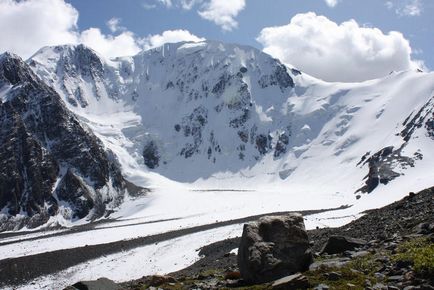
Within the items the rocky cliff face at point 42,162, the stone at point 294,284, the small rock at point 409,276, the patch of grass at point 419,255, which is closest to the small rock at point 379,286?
the small rock at point 409,276

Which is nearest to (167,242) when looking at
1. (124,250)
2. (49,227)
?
(124,250)

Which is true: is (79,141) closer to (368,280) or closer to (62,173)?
(62,173)

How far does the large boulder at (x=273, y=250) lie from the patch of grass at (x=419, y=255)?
3.81m

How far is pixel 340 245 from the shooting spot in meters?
25.6

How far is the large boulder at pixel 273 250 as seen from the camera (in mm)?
20953

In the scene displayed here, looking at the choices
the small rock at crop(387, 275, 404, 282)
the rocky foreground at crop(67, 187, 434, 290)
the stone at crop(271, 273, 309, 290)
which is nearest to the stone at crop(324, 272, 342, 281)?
the rocky foreground at crop(67, 187, 434, 290)

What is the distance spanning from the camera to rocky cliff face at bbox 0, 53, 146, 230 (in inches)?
5659

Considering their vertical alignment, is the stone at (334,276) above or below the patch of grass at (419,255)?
below

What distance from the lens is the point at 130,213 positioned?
153m

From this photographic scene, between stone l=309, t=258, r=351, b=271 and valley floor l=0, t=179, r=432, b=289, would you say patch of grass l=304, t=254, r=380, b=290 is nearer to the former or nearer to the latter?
stone l=309, t=258, r=351, b=271

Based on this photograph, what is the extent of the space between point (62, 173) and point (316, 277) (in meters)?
152

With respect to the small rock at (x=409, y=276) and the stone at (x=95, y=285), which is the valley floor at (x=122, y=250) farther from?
the small rock at (x=409, y=276)

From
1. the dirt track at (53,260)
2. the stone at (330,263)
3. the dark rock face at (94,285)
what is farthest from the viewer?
the dirt track at (53,260)

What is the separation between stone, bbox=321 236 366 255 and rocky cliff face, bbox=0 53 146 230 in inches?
4709
